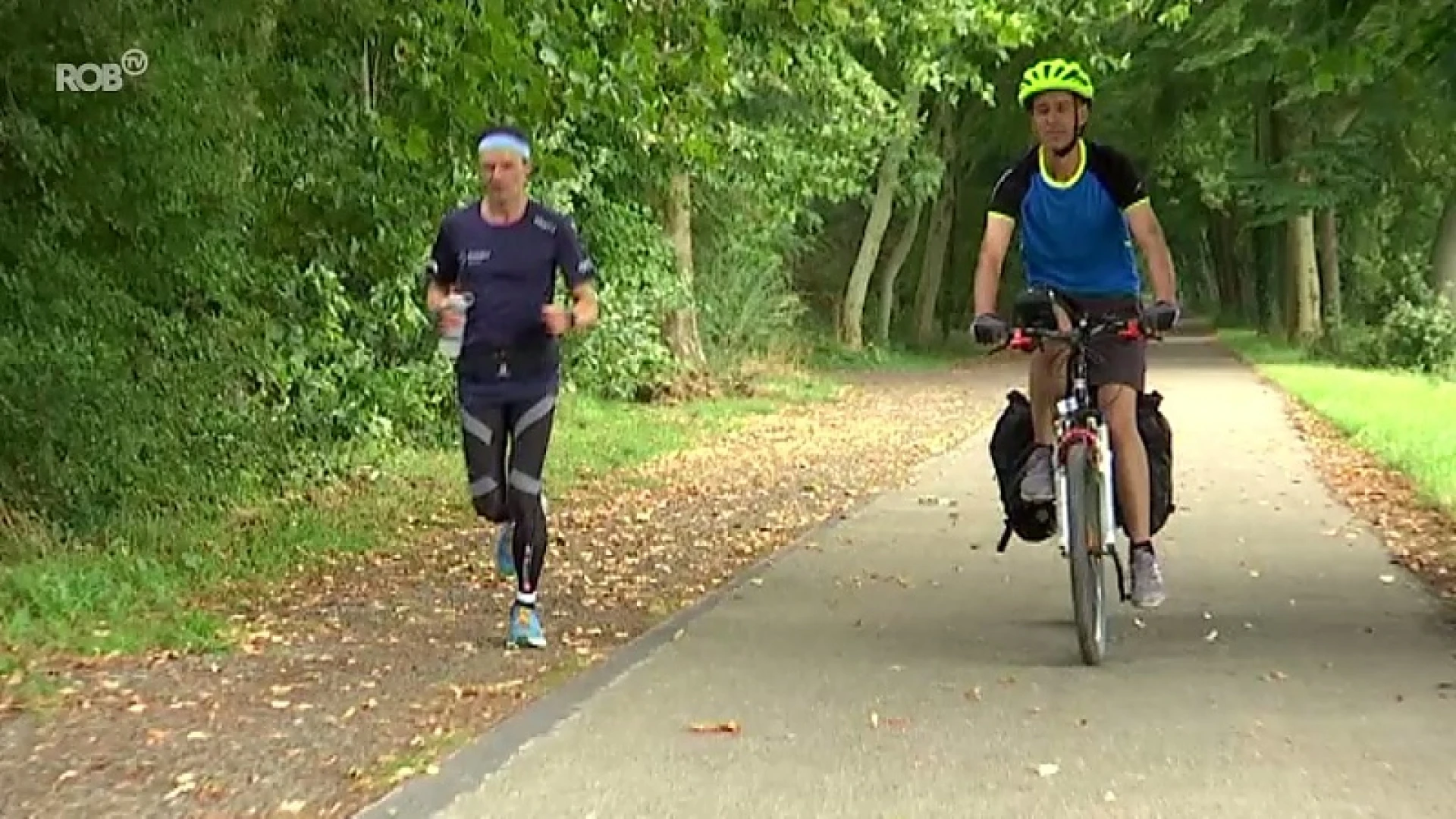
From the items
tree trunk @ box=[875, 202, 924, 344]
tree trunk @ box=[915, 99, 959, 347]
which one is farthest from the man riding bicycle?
tree trunk @ box=[915, 99, 959, 347]

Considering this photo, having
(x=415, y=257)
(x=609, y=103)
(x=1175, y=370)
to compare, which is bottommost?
(x=1175, y=370)

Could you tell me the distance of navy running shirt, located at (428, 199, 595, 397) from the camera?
8086 mm

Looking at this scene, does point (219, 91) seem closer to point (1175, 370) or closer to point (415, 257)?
point (415, 257)

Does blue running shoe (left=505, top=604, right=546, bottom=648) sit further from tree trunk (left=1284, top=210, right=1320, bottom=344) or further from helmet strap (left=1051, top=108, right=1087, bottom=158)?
tree trunk (left=1284, top=210, right=1320, bottom=344)

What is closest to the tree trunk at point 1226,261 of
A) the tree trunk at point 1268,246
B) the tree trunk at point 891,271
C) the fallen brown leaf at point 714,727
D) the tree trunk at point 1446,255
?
the tree trunk at point 1268,246

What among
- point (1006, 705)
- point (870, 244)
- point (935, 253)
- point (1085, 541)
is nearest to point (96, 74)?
point (1085, 541)

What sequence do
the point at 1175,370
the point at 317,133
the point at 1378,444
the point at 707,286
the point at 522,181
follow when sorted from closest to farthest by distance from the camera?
the point at 522,181 → the point at 317,133 → the point at 1378,444 → the point at 707,286 → the point at 1175,370

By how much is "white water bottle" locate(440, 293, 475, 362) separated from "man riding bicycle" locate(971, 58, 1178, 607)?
2.03m

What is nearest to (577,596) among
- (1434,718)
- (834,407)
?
(1434,718)

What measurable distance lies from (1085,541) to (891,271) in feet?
141

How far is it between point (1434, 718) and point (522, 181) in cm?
401

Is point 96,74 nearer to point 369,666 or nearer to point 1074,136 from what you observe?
point 369,666

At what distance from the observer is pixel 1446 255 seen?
3766cm

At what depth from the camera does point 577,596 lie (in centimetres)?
1012
